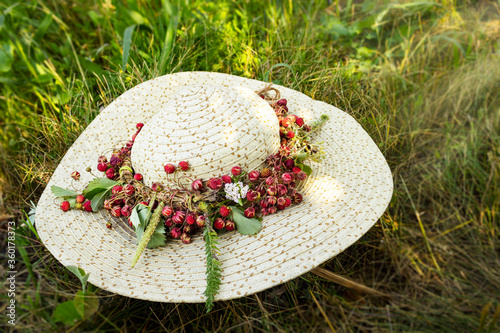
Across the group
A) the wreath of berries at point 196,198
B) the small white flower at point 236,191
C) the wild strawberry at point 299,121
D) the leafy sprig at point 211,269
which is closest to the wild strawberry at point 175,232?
the wreath of berries at point 196,198

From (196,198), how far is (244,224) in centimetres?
23

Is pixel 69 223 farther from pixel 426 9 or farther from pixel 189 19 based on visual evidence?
pixel 426 9

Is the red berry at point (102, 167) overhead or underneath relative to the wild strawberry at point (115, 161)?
underneath

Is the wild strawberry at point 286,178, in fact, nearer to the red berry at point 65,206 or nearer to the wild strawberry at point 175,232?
the wild strawberry at point 175,232

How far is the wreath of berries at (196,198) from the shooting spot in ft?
4.55

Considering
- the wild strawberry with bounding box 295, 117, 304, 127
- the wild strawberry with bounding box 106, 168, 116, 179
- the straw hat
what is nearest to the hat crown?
the straw hat

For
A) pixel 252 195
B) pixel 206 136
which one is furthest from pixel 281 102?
pixel 252 195

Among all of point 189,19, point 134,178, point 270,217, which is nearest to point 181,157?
point 134,178

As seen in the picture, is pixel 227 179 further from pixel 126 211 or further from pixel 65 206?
pixel 65 206

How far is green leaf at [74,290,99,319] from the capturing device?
1250 mm

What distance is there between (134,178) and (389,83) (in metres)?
2.24

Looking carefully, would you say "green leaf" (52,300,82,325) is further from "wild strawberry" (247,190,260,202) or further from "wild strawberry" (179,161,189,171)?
"wild strawberry" (247,190,260,202)

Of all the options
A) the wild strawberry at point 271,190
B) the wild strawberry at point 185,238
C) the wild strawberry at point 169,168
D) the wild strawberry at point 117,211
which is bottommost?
the wild strawberry at point 185,238

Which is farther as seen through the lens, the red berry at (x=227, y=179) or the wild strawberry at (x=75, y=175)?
the wild strawberry at (x=75, y=175)
